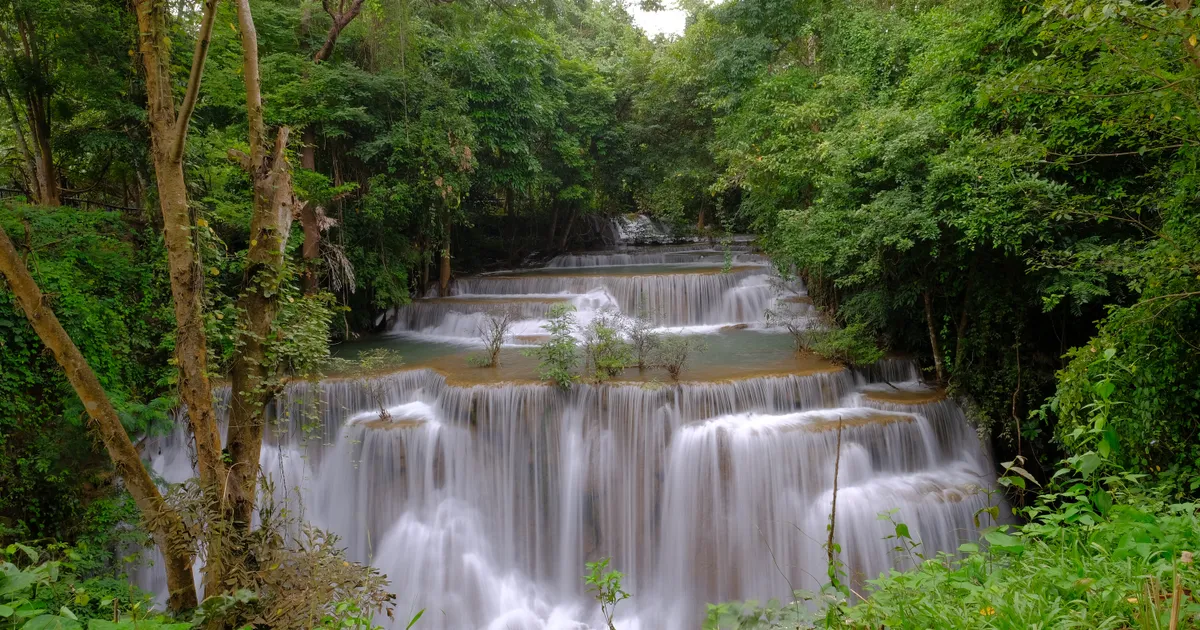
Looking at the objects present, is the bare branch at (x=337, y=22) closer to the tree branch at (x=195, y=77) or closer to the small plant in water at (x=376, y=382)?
the small plant in water at (x=376, y=382)

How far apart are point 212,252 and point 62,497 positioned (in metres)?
4.59

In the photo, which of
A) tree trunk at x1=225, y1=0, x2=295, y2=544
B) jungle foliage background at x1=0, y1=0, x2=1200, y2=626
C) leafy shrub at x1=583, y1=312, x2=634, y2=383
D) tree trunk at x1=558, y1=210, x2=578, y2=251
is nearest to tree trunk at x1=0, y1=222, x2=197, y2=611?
tree trunk at x1=225, y1=0, x2=295, y2=544

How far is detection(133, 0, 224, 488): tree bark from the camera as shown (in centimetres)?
407

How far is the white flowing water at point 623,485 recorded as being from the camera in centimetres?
712

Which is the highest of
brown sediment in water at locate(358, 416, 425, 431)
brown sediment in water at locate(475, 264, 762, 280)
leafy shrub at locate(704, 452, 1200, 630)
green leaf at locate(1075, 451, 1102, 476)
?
brown sediment in water at locate(475, 264, 762, 280)

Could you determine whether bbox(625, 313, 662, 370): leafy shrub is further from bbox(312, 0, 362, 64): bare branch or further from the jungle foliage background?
bbox(312, 0, 362, 64): bare branch

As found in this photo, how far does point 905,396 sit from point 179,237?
8477 millimetres

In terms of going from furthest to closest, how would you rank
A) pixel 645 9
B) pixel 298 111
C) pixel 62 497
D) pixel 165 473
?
pixel 645 9 < pixel 298 111 < pixel 165 473 < pixel 62 497

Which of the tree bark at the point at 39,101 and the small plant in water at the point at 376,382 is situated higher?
the tree bark at the point at 39,101

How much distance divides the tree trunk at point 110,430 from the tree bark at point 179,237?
0.34m

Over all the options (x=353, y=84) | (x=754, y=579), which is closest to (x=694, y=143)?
(x=353, y=84)

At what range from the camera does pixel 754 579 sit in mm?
7066

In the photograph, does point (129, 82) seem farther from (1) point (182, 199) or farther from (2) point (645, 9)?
(2) point (645, 9)

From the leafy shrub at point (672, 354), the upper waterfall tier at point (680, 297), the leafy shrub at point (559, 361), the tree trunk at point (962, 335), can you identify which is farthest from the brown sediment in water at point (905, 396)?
the leafy shrub at point (559, 361)
